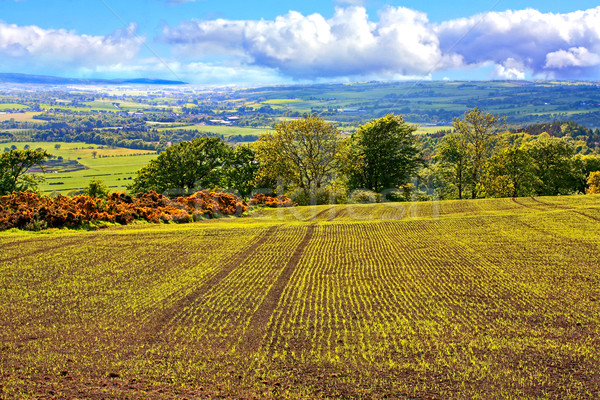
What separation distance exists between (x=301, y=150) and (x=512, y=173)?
2826 cm

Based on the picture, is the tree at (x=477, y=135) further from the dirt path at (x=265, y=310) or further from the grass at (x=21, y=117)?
the grass at (x=21, y=117)

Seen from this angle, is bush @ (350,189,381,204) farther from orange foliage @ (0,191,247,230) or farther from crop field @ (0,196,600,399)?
crop field @ (0,196,600,399)

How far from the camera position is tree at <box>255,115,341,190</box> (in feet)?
161

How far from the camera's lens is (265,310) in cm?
1427

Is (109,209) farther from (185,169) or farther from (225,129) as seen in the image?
(225,129)

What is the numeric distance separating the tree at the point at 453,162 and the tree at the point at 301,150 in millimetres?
15792

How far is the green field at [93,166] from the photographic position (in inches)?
3093

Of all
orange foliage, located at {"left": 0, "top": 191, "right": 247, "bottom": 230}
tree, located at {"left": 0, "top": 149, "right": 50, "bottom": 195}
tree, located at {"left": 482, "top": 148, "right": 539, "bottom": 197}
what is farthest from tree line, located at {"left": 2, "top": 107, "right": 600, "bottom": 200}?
tree, located at {"left": 0, "top": 149, "right": 50, "bottom": 195}

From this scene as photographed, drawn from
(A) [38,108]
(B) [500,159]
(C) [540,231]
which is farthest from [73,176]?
(A) [38,108]

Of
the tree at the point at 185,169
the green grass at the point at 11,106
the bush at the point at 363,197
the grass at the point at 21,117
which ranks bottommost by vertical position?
the bush at the point at 363,197

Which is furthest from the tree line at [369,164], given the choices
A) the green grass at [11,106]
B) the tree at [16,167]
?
the green grass at [11,106]

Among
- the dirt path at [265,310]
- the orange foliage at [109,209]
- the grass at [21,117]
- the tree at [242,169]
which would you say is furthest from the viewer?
the grass at [21,117]

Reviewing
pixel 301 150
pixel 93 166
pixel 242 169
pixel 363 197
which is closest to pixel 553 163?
pixel 363 197

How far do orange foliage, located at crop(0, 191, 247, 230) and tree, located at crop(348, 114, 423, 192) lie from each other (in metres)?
22.0
